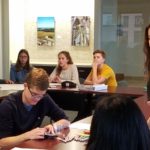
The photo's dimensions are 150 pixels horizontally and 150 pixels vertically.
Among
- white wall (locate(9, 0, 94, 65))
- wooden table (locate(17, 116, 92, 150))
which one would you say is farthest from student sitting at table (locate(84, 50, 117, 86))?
wooden table (locate(17, 116, 92, 150))

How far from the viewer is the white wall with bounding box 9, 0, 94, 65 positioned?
7.48 m

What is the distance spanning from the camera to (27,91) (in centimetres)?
260

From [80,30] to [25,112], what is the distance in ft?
16.2

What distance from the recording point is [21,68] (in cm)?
648

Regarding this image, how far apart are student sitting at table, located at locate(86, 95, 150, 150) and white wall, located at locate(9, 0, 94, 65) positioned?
619cm

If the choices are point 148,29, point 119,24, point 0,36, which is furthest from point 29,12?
point 148,29

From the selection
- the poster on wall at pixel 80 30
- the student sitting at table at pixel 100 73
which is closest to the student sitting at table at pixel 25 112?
the student sitting at table at pixel 100 73

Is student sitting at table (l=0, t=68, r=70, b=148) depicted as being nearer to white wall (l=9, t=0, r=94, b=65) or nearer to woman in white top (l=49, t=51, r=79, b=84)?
woman in white top (l=49, t=51, r=79, b=84)

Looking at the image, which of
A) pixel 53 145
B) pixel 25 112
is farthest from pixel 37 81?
pixel 53 145

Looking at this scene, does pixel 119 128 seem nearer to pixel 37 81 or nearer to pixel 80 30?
pixel 37 81

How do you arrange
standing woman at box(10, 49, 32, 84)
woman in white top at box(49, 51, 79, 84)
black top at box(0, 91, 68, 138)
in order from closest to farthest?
1. black top at box(0, 91, 68, 138)
2. woman in white top at box(49, 51, 79, 84)
3. standing woman at box(10, 49, 32, 84)

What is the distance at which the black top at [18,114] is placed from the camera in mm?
2555

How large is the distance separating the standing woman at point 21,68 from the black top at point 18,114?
3629 millimetres

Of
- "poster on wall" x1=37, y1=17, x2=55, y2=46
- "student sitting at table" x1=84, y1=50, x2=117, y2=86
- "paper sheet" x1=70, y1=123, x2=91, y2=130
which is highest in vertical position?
"poster on wall" x1=37, y1=17, x2=55, y2=46
